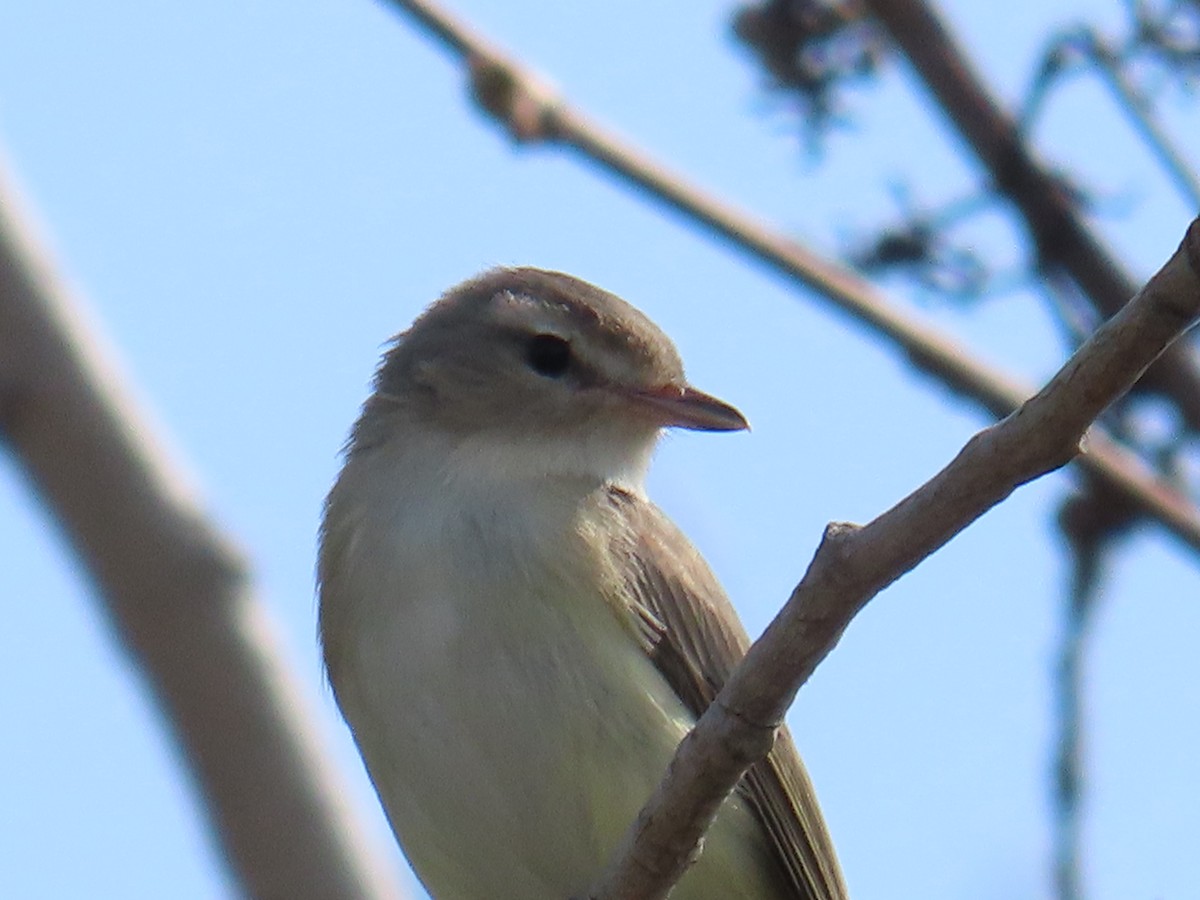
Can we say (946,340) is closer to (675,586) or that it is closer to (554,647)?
(675,586)

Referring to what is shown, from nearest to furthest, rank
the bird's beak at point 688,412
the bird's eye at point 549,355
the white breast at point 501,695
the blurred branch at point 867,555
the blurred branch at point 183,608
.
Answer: the blurred branch at point 867,555 < the blurred branch at point 183,608 < the white breast at point 501,695 < the bird's beak at point 688,412 < the bird's eye at point 549,355

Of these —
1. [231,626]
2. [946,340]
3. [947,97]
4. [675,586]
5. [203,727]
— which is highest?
[947,97]

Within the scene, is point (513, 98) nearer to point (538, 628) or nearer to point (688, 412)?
point (688, 412)

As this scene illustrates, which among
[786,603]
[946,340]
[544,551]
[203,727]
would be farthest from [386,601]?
[786,603]

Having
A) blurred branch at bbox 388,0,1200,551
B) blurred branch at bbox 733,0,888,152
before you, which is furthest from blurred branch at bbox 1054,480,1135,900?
blurred branch at bbox 733,0,888,152

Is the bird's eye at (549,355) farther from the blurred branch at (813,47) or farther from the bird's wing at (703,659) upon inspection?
the blurred branch at (813,47)

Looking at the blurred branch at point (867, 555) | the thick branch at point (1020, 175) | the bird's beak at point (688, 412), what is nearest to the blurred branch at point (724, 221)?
the thick branch at point (1020, 175)

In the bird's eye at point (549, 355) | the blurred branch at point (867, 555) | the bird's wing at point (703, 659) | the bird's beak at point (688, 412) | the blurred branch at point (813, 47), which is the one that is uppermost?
the blurred branch at point (813, 47)
